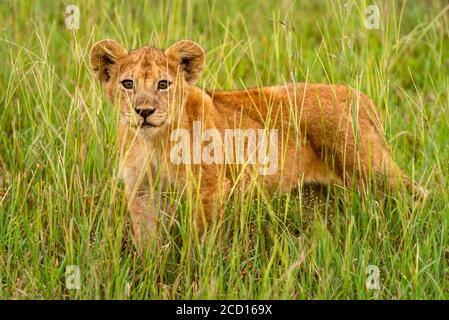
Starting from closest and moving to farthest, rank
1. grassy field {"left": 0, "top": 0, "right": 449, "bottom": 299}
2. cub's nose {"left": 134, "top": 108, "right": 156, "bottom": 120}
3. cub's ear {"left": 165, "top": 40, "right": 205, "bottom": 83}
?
grassy field {"left": 0, "top": 0, "right": 449, "bottom": 299} < cub's nose {"left": 134, "top": 108, "right": 156, "bottom": 120} < cub's ear {"left": 165, "top": 40, "right": 205, "bottom": 83}

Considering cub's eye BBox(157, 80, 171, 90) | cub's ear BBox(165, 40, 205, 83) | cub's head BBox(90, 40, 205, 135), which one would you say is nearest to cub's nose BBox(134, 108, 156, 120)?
cub's head BBox(90, 40, 205, 135)

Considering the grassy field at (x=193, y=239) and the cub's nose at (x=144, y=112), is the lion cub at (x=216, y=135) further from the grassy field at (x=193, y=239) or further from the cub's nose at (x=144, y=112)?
the grassy field at (x=193, y=239)

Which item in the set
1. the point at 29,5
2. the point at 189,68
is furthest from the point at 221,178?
the point at 29,5

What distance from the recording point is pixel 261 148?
6.14m

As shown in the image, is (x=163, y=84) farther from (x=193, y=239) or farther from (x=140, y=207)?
(x=193, y=239)

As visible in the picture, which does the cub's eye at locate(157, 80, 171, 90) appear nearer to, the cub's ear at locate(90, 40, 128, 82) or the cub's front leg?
the cub's ear at locate(90, 40, 128, 82)

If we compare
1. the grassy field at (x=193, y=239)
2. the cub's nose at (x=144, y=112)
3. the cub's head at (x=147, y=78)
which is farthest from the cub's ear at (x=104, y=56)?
the cub's nose at (x=144, y=112)

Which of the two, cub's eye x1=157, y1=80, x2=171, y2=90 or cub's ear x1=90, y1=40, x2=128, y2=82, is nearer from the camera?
cub's eye x1=157, y1=80, x2=171, y2=90

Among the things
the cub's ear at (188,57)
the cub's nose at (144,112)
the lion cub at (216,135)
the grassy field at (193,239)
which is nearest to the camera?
the grassy field at (193,239)

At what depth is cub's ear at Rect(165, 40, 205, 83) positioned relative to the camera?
20.0 feet

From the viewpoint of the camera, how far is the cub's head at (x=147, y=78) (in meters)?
5.75
